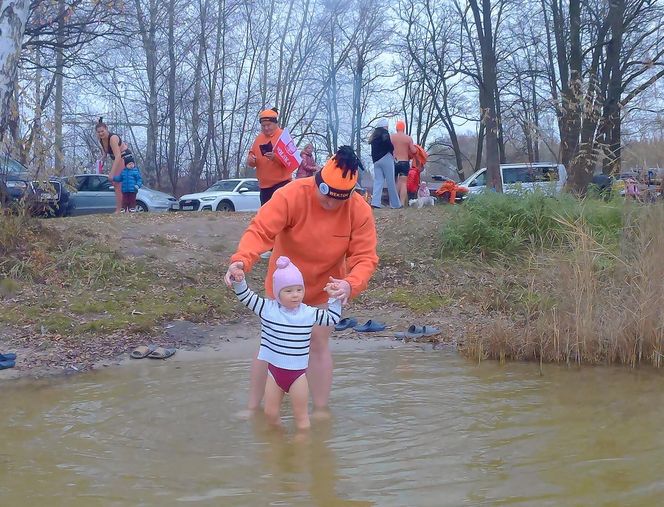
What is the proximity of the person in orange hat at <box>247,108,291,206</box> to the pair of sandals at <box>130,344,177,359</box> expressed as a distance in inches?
106

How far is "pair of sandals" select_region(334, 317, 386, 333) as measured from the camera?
704 centimetres

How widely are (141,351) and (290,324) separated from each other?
2.51 meters

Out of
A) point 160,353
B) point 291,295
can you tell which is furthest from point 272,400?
point 160,353

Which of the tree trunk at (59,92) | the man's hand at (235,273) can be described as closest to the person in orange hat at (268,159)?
the tree trunk at (59,92)

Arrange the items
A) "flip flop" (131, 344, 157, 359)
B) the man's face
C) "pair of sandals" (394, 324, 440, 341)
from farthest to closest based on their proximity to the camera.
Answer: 1. the man's face
2. "pair of sandals" (394, 324, 440, 341)
3. "flip flop" (131, 344, 157, 359)

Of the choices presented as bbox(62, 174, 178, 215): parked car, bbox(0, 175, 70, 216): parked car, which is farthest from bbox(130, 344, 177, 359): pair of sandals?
bbox(62, 174, 178, 215): parked car

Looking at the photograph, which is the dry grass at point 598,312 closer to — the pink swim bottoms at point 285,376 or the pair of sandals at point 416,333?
the pair of sandals at point 416,333

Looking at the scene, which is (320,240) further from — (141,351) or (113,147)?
(113,147)

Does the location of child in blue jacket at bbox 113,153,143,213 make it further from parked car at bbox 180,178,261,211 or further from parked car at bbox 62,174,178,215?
parked car at bbox 180,178,261,211

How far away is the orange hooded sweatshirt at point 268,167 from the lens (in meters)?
8.43

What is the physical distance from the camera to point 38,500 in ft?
9.83

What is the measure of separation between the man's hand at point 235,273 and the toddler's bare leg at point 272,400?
67 centimetres

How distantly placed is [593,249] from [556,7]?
69.5 feet

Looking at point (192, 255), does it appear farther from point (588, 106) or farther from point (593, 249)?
point (588, 106)
